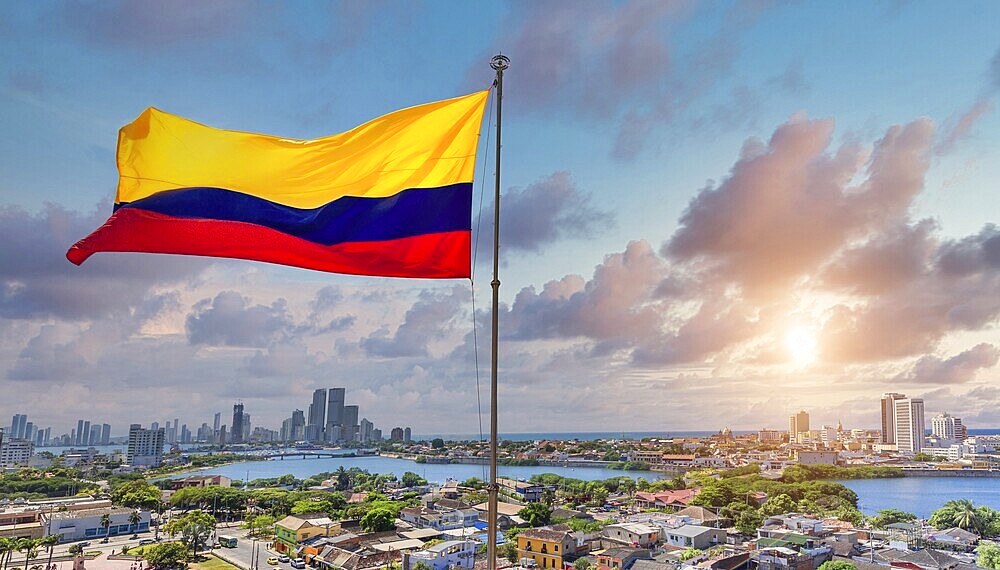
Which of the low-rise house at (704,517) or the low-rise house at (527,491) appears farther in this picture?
the low-rise house at (527,491)

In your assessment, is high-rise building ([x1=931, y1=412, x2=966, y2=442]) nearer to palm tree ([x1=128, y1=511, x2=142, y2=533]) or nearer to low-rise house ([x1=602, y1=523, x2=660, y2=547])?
low-rise house ([x1=602, y1=523, x2=660, y2=547])

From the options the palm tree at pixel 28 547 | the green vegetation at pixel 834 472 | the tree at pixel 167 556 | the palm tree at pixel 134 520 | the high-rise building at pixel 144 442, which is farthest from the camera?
the high-rise building at pixel 144 442

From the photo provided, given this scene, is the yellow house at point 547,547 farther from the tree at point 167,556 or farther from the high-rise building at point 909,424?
the high-rise building at point 909,424

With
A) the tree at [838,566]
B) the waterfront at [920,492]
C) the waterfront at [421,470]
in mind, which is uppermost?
the tree at [838,566]

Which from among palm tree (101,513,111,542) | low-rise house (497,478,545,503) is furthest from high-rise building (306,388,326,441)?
palm tree (101,513,111,542)

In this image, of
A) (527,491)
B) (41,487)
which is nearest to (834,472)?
(527,491)

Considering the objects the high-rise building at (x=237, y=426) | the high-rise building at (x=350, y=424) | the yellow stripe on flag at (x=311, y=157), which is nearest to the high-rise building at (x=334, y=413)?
the high-rise building at (x=350, y=424)
